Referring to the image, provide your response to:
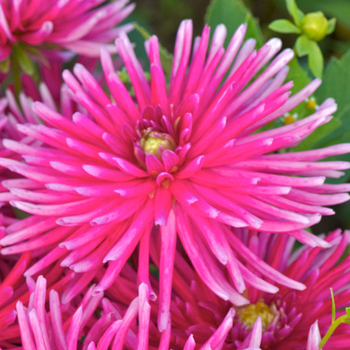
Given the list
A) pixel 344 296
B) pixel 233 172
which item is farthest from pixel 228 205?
pixel 344 296

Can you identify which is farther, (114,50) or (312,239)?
(114,50)

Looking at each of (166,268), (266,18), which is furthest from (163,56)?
(266,18)

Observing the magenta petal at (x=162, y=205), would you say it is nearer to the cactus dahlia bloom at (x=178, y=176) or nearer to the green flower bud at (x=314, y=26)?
the cactus dahlia bloom at (x=178, y=176)

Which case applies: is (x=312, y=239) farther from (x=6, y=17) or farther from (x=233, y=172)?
(x=6, y=17)

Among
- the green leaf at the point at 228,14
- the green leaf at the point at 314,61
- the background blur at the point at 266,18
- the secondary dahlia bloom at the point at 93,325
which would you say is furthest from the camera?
the background blur at the point at 266,18

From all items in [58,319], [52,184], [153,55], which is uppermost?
[153,55]

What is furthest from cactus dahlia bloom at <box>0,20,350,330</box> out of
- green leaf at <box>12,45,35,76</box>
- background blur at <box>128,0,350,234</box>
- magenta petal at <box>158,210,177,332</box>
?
background blur at <box>128,0,350,234</box>

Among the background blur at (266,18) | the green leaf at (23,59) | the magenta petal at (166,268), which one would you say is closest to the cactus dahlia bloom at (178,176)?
the magenta petal at (166,268)
